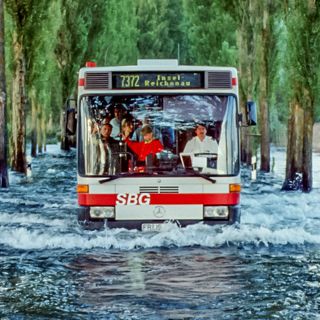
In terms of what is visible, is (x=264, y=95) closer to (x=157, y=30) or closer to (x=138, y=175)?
(x=138, y=175)

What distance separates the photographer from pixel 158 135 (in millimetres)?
13117

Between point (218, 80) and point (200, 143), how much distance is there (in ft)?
3.40

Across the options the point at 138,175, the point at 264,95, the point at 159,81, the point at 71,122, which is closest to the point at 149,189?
the point at 138,175

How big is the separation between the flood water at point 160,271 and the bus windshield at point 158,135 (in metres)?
1.04

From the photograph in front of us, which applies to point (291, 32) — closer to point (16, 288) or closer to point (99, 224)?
point (99, 224)

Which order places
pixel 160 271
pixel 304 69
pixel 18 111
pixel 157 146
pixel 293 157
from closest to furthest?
1. pixel 160 271
2. pixel 157 146
3. pixel 304 69
4. pixel 293 157
5. pixel 18 111

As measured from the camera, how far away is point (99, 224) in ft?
43.0

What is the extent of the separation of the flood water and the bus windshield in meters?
1.04

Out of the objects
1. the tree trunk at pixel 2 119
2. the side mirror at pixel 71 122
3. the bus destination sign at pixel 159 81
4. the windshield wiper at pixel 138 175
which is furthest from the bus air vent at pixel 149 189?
the tree trunk at pixel 2 119

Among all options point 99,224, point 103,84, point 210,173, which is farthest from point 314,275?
point 103,84

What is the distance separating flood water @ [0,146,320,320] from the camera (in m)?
8.69

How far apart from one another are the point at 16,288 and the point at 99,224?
11.0 feet

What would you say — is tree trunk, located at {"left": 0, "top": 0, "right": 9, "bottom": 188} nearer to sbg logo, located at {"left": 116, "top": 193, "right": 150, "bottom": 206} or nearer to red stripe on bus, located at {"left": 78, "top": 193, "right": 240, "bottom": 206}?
red stripe on bus, located at {"left": 78, "top": 193, "right": 240, "bottom": 206}

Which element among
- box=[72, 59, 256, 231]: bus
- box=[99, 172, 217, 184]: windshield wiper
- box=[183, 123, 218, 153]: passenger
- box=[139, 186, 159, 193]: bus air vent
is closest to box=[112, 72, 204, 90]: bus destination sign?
box=[72, 59, 256, 231]: bus
